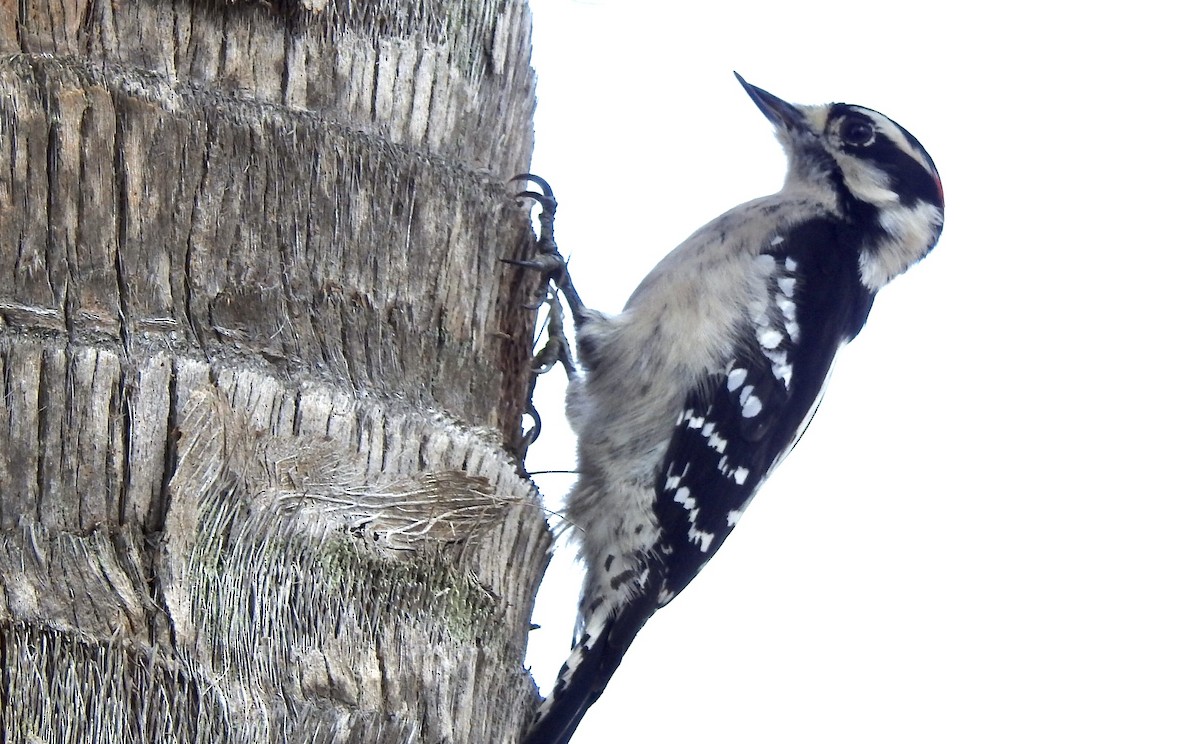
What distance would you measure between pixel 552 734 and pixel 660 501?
924 mm

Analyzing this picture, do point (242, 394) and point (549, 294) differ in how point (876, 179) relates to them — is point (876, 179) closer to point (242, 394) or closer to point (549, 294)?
point (549, 294)

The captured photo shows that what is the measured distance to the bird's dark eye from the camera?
189 inches

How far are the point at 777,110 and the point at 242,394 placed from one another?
3.34m

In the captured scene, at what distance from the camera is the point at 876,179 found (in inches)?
187

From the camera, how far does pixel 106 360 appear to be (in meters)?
2.14

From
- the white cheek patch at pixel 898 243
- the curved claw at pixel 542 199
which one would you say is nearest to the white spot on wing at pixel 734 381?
the white cheek patch at pixel 898 243

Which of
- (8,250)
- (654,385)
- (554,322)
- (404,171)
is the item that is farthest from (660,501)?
(8,250)

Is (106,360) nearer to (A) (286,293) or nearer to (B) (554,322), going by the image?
(A) (286,293)

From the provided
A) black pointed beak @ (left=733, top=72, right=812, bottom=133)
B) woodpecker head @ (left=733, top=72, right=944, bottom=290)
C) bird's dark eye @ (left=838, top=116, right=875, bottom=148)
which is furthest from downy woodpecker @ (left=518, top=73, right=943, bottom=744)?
black pointed beak @ (left=733, top=72, right=812, bottom=133)

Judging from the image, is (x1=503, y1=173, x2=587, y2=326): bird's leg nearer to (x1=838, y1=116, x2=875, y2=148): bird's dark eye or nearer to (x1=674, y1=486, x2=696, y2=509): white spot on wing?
(x1=674, y1=486, x2=696, y2=509): white spot on wing

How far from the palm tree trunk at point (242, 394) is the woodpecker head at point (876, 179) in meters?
2.38

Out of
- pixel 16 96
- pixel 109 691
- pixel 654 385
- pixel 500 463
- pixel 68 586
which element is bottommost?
pixel 109 691

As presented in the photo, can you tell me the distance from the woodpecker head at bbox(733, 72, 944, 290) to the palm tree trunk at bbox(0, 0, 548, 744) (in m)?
2.38

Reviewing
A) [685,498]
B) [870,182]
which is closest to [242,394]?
[685,498]
